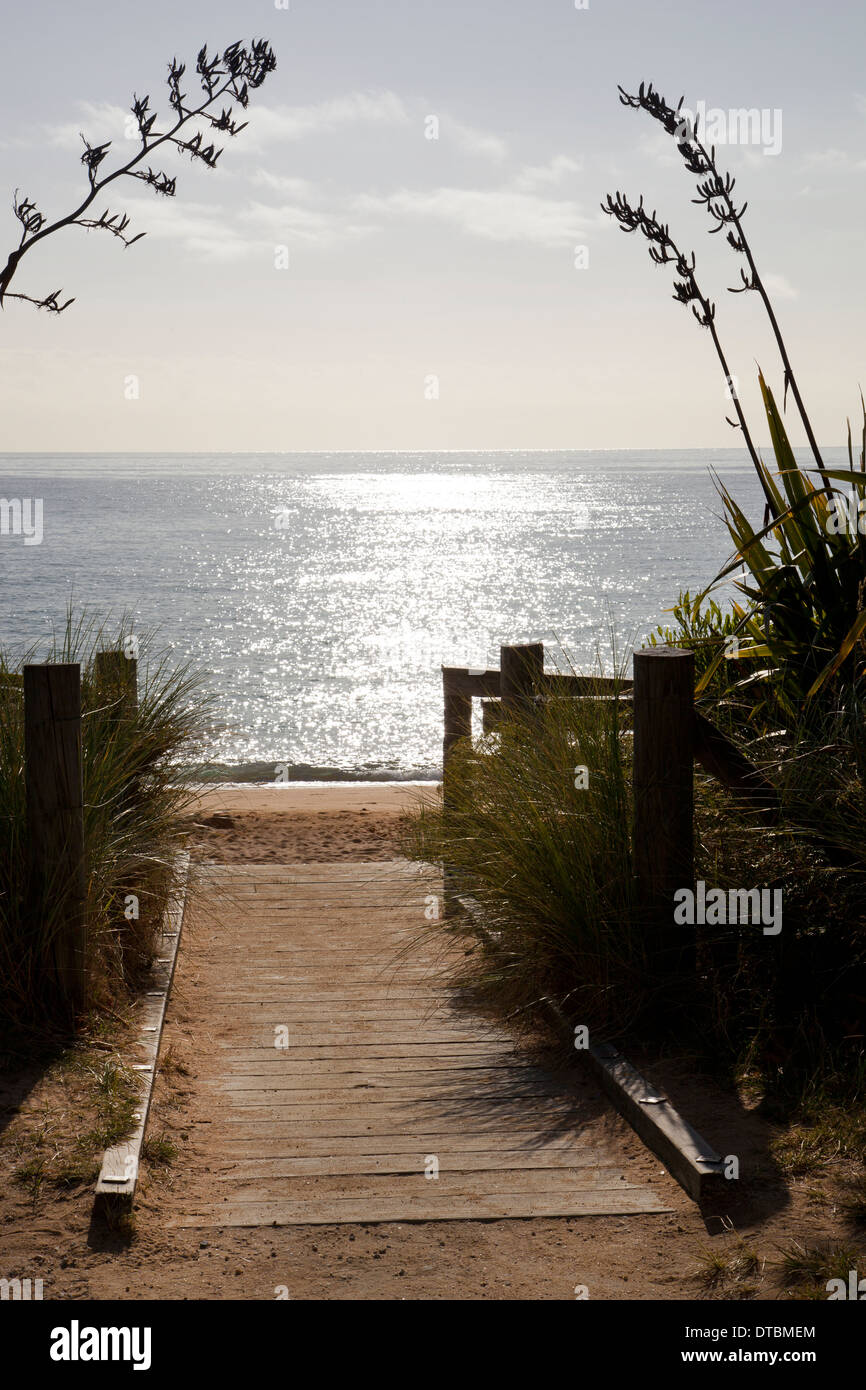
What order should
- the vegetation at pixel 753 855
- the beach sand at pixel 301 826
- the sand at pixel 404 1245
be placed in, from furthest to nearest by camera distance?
the beach sand at pixel 301 826, the vegetation at pixel 753 855, the sand at pixel 404 1245

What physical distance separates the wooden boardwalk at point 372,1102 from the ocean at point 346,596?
4.83ft

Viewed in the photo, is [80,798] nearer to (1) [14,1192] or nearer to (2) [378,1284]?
(1) [14,1192]

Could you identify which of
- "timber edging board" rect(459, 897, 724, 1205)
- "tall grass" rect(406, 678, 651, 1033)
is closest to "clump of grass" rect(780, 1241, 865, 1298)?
"timber edging board" rect(459, 897, 724, 1205)

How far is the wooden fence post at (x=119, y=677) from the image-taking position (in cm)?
588

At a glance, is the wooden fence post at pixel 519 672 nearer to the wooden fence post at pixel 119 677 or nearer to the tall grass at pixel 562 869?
the tall grass at pixel 562 869

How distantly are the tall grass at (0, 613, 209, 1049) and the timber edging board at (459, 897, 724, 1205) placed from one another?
6.09 ft

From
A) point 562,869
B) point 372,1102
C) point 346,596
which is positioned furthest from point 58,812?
point 346,596

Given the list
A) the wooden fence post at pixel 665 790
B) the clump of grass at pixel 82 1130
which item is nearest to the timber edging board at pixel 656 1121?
the wooden fence post at pixel 665 790

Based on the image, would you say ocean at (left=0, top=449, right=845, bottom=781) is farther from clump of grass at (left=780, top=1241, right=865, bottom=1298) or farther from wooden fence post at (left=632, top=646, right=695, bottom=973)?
clump of grass at (left=780, top=1241, right=865, bottom=1298)

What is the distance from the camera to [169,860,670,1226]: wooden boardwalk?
12.0 ft

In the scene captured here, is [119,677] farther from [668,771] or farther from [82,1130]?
[668,771]

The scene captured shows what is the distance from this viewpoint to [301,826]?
11023 millimetres
